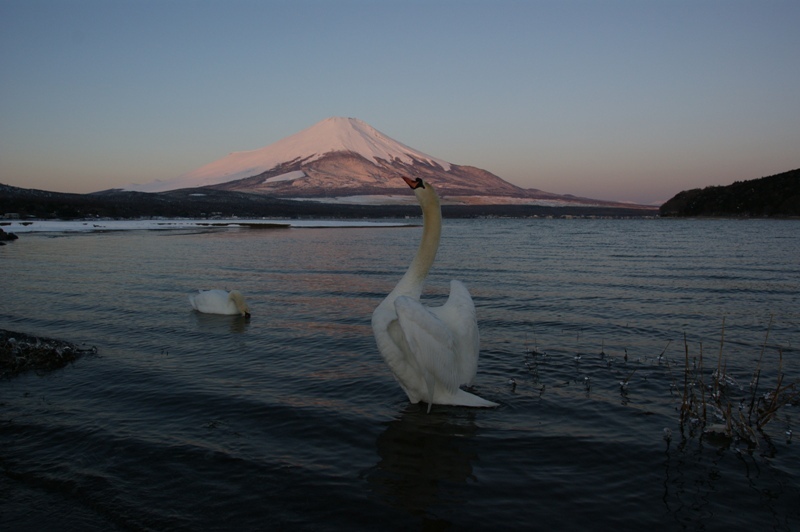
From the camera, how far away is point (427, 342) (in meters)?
5.36

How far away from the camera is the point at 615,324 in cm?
1030

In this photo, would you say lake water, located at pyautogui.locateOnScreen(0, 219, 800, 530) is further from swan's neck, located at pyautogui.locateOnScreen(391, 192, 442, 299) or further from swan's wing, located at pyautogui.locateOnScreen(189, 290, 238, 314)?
swan's neck, located at pyautogui.locateOnScreen(391, 192, 442, 299)

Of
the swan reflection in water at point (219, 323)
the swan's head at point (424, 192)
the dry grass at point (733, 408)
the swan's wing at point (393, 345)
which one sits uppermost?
the swan's head at point (424, 192)

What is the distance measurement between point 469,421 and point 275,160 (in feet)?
658

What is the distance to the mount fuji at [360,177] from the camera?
151 meters

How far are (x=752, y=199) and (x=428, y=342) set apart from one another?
8479cm

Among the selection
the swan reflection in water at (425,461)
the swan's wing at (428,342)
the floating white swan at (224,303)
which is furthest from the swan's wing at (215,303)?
the swan's wing at (428,342)

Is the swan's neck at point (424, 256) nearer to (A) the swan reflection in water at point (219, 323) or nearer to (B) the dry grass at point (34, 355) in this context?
(B) the dry grass at point (34, 355)

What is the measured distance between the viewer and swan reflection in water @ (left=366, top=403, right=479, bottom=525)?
14.3 ft

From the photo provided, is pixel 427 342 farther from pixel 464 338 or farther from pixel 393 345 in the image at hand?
pixel 464 338

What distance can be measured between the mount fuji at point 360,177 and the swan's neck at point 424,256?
12932 cm

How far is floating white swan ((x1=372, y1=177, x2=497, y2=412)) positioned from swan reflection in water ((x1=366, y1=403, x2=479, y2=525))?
0.79 feet

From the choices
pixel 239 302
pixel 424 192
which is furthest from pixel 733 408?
pixel 239 302

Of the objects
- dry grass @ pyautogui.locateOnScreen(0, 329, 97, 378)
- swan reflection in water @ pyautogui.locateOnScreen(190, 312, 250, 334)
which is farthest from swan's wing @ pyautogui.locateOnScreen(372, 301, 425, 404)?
swan reflection in water @ pyautogui.locateOnScreen(190, 312, 250, 334)
